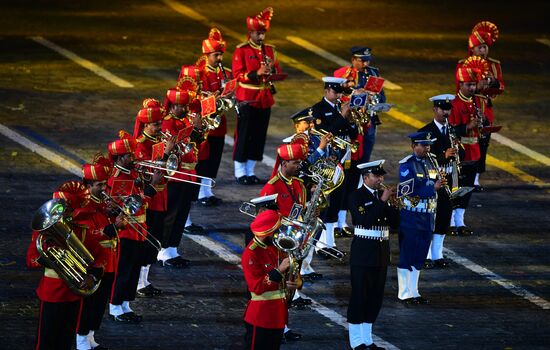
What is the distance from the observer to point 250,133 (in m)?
26.0

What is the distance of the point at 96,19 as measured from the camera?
121ft

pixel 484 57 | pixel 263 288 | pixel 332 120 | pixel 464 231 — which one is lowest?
pixel 464 231

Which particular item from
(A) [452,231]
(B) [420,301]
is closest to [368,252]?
(B) [420,301]

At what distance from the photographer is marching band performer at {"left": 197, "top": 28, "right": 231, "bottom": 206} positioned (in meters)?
24.1

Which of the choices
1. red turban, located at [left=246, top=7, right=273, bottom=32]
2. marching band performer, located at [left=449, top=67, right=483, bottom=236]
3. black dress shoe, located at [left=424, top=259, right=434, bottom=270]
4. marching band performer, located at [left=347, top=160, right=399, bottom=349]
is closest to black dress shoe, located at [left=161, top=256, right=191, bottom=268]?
marching band performer, located at [left=347, top=160, right=399, bottom=349]

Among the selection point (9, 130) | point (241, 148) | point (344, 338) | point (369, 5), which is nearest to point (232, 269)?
point (344, 338)

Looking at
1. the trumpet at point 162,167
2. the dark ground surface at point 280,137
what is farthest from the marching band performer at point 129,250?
the dark ground surface at point 280,137

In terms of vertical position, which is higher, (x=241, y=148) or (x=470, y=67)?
(x=470, y=67)

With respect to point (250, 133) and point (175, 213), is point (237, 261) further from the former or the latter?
point (250, 133)

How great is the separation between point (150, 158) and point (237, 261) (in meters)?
2.60

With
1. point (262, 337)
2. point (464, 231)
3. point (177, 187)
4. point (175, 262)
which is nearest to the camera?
point (262, 337)

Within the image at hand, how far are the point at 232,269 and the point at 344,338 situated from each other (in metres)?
2.87

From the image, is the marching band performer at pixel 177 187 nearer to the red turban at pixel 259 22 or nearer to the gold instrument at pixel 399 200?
the gold instrument at pixel 399 200

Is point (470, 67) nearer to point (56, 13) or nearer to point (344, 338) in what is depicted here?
point (344, 338)
